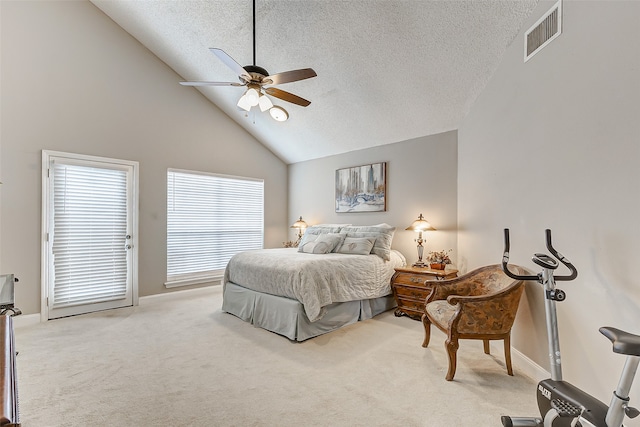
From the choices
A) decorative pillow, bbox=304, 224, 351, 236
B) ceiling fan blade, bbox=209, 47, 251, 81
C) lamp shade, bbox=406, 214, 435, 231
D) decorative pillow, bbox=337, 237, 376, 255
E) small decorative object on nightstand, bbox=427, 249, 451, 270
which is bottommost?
small decorative object on nightstand, bbox=427, 249, 451, 270

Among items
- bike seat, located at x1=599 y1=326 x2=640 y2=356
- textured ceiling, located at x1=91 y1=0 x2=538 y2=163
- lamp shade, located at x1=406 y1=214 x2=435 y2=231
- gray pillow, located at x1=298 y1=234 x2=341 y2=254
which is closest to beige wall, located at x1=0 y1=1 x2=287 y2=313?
textured ceiling, located at x1=91 y1=0 x2=538 y2=163

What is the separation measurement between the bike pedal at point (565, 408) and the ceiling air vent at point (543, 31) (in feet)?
8.11

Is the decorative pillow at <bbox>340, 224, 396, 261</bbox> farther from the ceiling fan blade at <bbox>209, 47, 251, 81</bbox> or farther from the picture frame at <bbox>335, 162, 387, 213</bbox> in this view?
the ceiling fan blade at <bbox>209, 47, 251, 81</bbox>

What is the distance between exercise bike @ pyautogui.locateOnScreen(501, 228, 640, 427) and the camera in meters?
1.30

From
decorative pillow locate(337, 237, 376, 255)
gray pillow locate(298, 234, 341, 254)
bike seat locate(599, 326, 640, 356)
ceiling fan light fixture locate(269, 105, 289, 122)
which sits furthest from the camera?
gray pillow locate(298, 234, 341, 254)


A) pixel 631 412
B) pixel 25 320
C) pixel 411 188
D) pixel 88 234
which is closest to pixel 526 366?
pixel 631 412

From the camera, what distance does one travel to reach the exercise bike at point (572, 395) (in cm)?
130

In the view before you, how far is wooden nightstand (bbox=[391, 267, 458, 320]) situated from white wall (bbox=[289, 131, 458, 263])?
2.19 feet

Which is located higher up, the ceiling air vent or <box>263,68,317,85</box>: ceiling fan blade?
the ceiling air vent

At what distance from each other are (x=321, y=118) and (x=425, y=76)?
5.90 feet

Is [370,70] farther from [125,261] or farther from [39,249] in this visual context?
[39,249]

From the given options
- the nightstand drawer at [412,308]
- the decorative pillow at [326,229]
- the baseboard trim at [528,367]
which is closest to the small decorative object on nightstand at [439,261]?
the nightstand drawer at [412,308]

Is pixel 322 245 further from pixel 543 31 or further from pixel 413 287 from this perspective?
pixel 543 31

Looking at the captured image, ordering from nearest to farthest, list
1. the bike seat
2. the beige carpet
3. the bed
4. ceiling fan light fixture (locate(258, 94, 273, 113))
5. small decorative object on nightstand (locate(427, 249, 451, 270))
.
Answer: the bike seat
the beige carpet
ceiling fan light fixture (locate(258, 94, 273, 113))
the bed
small decorative object on nightstand (locate(427, 249, 451, 270))
